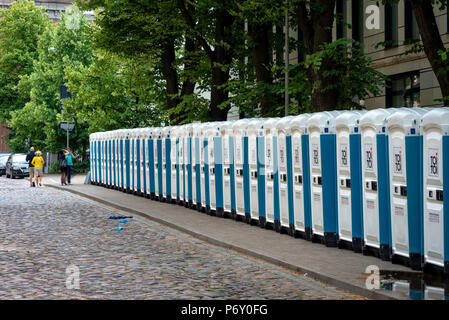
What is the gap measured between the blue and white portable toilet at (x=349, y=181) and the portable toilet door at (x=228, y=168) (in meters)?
5.49

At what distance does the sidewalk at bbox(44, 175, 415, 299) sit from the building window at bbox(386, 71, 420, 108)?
11.8m

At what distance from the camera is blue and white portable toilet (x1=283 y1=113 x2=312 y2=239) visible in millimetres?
13859

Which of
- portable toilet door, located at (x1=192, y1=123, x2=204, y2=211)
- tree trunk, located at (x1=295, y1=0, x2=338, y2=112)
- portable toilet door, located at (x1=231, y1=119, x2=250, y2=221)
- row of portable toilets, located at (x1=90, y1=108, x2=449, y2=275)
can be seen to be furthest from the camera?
portable toilet door, located at (x1=192, y1=123, x2=204, y2=211)

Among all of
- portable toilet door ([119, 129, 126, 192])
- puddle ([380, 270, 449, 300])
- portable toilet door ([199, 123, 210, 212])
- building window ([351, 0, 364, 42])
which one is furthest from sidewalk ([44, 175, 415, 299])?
building window ([351, 0, 364, 42])

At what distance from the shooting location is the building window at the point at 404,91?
29164mm

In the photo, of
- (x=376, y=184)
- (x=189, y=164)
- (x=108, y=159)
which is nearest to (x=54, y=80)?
(x=108, y=159)

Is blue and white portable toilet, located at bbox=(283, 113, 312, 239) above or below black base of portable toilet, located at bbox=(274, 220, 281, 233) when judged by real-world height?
above

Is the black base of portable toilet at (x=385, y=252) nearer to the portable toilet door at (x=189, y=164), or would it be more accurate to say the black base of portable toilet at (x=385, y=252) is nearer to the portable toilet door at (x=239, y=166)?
the portable toilet door at (x=239, y=166)

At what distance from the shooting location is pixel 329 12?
19.2 m

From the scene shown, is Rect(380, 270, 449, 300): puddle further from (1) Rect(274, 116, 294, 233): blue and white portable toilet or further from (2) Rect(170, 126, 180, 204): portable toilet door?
(2) Rect(170, 126, 180, 204): portable toilet door

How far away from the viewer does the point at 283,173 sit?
1496cm

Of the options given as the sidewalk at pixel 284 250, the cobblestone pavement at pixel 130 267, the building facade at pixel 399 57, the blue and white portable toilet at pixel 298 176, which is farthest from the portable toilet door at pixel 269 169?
the building facade at pixel 399 57

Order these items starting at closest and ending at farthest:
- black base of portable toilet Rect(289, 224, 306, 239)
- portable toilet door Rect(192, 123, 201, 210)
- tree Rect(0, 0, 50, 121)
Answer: black base of portable toilet Rect(289, 224, 306, 239) → portable toilet door Rect(192, 123, 201, 210) → tree Rect(0, 0, 50, 121)

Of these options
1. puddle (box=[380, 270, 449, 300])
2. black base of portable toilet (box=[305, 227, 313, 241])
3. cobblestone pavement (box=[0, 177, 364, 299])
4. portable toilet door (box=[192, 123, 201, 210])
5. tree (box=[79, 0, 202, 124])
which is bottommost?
cobblestone pavement (box=[0, 177, 364, 299])
